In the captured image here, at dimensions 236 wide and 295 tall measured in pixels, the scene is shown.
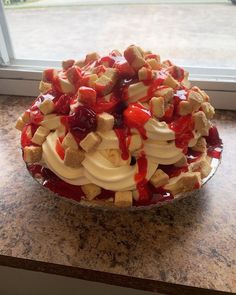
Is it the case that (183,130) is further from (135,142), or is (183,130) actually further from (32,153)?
(32,153)

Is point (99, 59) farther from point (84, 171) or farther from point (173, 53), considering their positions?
point (173, 53)

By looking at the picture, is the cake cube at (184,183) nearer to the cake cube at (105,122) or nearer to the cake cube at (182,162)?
the cake cube at (182,162)

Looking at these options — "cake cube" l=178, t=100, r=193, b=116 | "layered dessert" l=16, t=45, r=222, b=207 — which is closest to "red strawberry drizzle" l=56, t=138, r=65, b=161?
"layered dessert" l=16, t=45, r=222, b=207

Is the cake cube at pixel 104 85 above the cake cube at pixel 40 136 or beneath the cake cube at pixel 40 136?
above

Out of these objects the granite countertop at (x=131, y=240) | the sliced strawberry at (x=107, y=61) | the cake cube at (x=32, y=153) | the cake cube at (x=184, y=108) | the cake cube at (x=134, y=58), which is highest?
the cake cube at (x=134, y=58)

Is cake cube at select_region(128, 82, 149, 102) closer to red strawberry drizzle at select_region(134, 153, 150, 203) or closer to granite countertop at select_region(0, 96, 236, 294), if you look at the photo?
red strawberry drizzle at select_region(134, 153, 150, 203)

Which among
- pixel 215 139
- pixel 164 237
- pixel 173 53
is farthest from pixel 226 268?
pixel 173 53

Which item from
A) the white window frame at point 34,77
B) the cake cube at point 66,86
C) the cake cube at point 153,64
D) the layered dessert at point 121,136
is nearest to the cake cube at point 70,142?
the layered dessert at point 121,136
